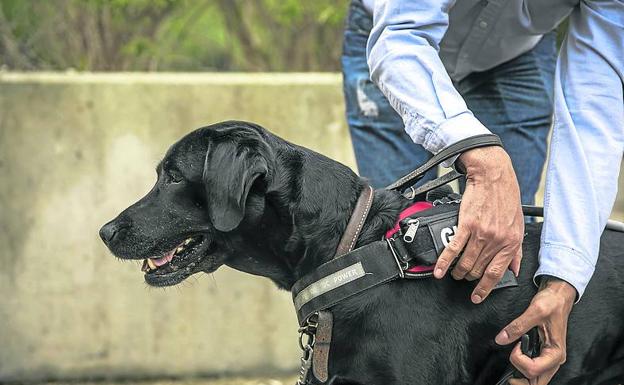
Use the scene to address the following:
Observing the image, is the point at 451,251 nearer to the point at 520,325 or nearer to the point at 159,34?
the point at 520,325

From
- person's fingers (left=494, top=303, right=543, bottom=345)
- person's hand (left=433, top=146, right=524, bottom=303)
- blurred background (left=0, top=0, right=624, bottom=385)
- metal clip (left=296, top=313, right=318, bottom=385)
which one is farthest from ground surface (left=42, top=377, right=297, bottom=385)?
person's hand (left=433, top=146, right=524, bottom=303)

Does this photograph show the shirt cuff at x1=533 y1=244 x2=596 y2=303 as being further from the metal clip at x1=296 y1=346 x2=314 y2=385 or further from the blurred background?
the blurred background

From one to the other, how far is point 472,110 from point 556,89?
424 mm

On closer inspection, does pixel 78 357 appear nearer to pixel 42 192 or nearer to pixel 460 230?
pixel 42 192

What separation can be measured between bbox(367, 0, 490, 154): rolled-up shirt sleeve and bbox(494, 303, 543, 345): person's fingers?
456 millimetres

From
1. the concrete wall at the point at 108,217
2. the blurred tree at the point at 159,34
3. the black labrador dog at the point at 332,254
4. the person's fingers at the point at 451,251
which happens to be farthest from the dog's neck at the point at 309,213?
the blurred tree at the point at 159,34

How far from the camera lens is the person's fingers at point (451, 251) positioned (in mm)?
2174

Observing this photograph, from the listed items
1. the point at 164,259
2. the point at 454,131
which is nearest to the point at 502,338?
the point at 454,131

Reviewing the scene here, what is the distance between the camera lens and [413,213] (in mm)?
2441

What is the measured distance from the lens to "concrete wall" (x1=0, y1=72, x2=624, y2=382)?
428 centimetres

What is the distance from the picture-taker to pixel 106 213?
14.1ft

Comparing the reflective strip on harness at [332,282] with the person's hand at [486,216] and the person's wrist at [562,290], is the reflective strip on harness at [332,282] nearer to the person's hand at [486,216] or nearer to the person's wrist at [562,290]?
the person's hand at [486,216]

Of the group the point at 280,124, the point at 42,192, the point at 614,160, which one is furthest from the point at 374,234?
the point at 42,192

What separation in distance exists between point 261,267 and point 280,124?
6.24 feet
